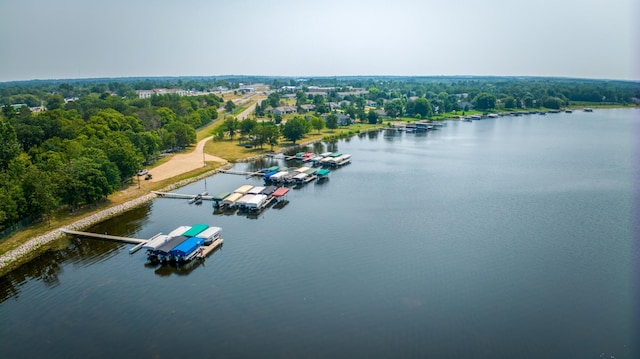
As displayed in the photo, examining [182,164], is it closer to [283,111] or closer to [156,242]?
[156,242]

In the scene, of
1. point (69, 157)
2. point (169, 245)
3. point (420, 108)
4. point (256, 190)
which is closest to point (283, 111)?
point (420, 108)

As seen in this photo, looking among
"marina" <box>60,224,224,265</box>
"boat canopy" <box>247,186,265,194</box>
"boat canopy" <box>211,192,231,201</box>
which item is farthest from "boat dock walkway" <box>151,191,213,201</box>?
"marina" <box>60,224,224,265</box>

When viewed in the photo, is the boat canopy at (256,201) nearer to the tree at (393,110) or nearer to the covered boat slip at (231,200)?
the covered boat slip at (231,200)

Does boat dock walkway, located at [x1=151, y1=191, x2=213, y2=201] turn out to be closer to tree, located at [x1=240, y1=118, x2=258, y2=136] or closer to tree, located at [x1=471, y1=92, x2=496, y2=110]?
tree, located at [x1=240, y1=118, x2=258, y2=136]

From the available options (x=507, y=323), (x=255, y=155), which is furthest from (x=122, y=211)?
(x=507, y=323)

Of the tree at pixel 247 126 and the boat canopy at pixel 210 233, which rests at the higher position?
the tree at pixel 247 126

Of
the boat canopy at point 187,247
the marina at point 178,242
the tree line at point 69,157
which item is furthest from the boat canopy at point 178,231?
the tree line at point 69,157
